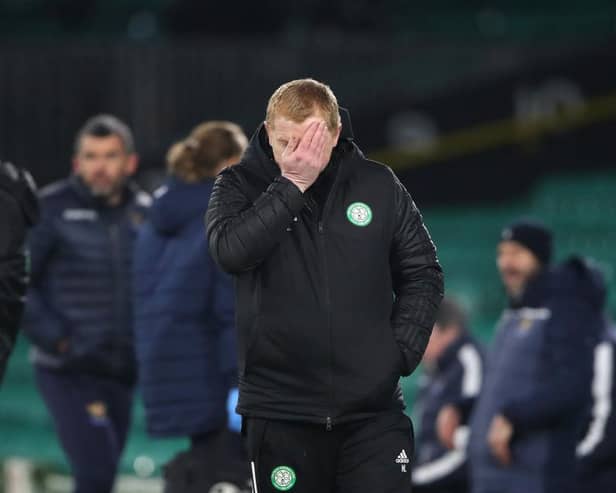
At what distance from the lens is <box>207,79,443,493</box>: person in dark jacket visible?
3.96m

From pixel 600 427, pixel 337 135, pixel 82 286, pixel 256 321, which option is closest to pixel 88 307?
pixel 82 286

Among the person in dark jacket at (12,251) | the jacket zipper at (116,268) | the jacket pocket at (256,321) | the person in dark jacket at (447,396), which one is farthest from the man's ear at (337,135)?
the person in dark jacket at (447,396)

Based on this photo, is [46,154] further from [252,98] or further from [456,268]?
[456,268]

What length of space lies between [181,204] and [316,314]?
1.60 metres

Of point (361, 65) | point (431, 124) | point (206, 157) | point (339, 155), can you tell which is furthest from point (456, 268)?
point (339, 155)

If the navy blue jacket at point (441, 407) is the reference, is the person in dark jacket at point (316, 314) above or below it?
above

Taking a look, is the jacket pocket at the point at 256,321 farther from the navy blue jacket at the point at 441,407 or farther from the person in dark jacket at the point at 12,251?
the navy blue jacket at the point at 441,407

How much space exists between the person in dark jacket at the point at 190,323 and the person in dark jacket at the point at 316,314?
1.34 m

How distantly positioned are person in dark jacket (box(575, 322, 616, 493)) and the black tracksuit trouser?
2.23 metres

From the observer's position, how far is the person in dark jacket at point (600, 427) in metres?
6.12

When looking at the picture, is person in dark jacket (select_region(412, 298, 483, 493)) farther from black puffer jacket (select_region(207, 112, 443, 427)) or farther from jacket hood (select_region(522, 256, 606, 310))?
black puffer jacket (select_region(207, 112, 443, 427))

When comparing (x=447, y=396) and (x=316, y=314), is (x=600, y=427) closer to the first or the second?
(x=447, y=396)

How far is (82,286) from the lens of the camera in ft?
22.0

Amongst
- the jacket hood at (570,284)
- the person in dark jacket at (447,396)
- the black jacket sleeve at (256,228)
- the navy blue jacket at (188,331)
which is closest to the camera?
the black jacket sleeve at (256,228)
